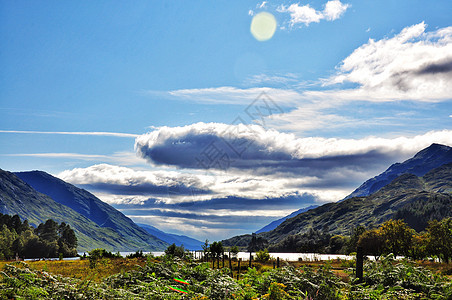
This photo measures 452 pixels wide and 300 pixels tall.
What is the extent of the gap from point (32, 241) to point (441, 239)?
115 meters

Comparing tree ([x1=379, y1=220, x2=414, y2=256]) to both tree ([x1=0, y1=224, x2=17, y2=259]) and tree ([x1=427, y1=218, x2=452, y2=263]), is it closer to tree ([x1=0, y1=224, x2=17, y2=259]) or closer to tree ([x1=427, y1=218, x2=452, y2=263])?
tree ([x1=427, y1=218, x2=452, y2=263])

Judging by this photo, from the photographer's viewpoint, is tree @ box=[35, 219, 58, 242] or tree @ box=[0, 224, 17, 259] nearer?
tree @ box=[0, 224, 17, 259]

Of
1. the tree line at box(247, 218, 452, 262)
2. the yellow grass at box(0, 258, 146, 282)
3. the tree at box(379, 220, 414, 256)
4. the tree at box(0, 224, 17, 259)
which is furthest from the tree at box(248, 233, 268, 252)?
the yellow grass at box(0, 258, 146, 282)

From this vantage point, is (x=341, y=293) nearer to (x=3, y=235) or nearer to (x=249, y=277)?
(x=249, y=277)

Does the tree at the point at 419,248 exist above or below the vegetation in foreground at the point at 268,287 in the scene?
below

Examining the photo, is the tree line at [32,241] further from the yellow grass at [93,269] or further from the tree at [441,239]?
the tree at [441,239]

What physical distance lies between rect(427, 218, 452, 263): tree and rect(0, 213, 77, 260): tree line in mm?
102979

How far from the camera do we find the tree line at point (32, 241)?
353 feet

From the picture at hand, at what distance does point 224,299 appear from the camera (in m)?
12.5

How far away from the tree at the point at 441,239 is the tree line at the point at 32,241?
A: 102979 mm

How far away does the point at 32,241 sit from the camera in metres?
115

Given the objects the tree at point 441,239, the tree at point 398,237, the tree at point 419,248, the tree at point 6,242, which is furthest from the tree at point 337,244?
the tree at point 6,242

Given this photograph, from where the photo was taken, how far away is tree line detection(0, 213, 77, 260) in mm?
107688

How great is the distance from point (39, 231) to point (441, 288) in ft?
468
